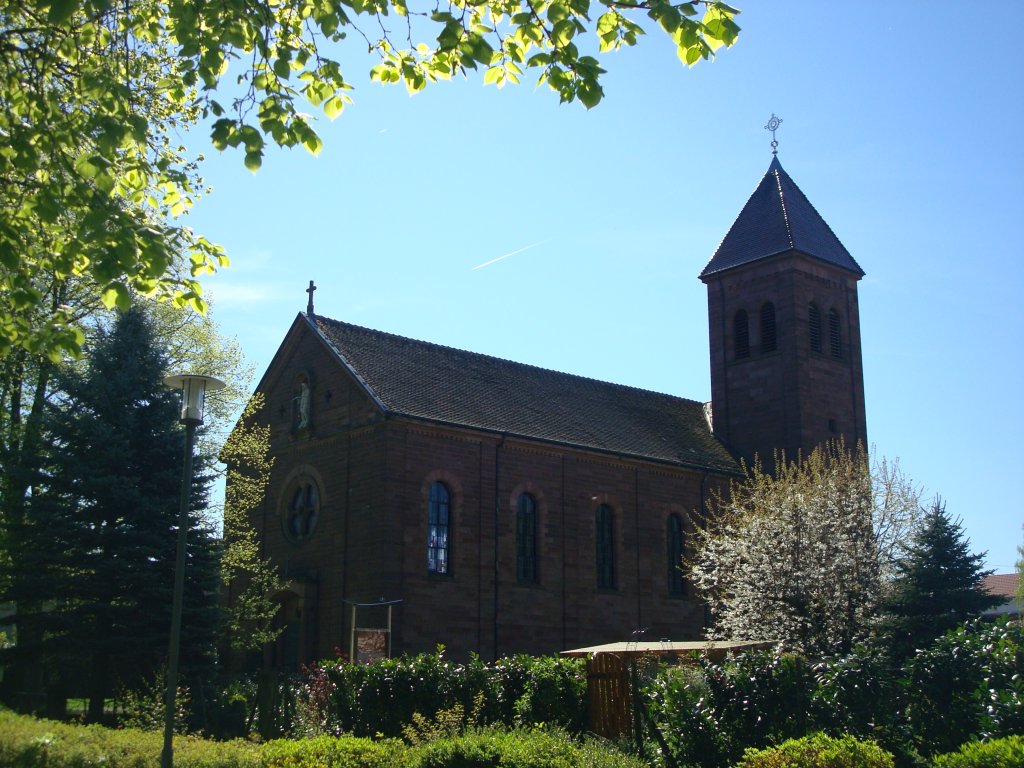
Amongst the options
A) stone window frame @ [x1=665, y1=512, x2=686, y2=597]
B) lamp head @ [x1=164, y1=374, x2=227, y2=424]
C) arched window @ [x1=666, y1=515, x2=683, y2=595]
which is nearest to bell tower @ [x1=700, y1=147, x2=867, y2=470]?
stone window frame @ [x1=665, y1=512, x2=686, y2=597]

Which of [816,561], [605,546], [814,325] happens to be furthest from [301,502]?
[814,325]

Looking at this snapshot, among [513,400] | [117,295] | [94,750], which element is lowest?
[94,750]

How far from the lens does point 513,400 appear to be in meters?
34.7

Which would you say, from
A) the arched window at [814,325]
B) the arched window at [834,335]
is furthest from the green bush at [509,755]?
the arched window at [834,335]

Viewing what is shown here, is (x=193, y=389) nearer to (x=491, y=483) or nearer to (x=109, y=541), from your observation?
(x=109, y=541)

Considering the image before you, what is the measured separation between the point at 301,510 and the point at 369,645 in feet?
34.1

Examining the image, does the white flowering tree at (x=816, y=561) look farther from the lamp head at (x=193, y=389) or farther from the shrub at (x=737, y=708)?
the lamp head at (x=193, y=389)

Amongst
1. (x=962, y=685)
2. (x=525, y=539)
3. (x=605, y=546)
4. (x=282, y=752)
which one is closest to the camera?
(x=282, y=752)

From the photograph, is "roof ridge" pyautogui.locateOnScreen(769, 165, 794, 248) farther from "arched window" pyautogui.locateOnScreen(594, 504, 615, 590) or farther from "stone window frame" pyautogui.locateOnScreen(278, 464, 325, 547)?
"stone window frame" pyautogui.locateOnScreen(278, 464, 325, 547)

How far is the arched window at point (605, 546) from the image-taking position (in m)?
33.5

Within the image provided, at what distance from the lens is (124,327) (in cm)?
2508

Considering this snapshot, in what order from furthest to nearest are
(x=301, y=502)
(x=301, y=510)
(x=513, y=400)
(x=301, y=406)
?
(x=513, y=400) → (x=301, y=406) → (x=301, y=502) → (x=301, y=510)

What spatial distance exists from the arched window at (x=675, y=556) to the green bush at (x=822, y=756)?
78.7ft

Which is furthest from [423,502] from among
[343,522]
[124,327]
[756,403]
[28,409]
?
[756,403]
